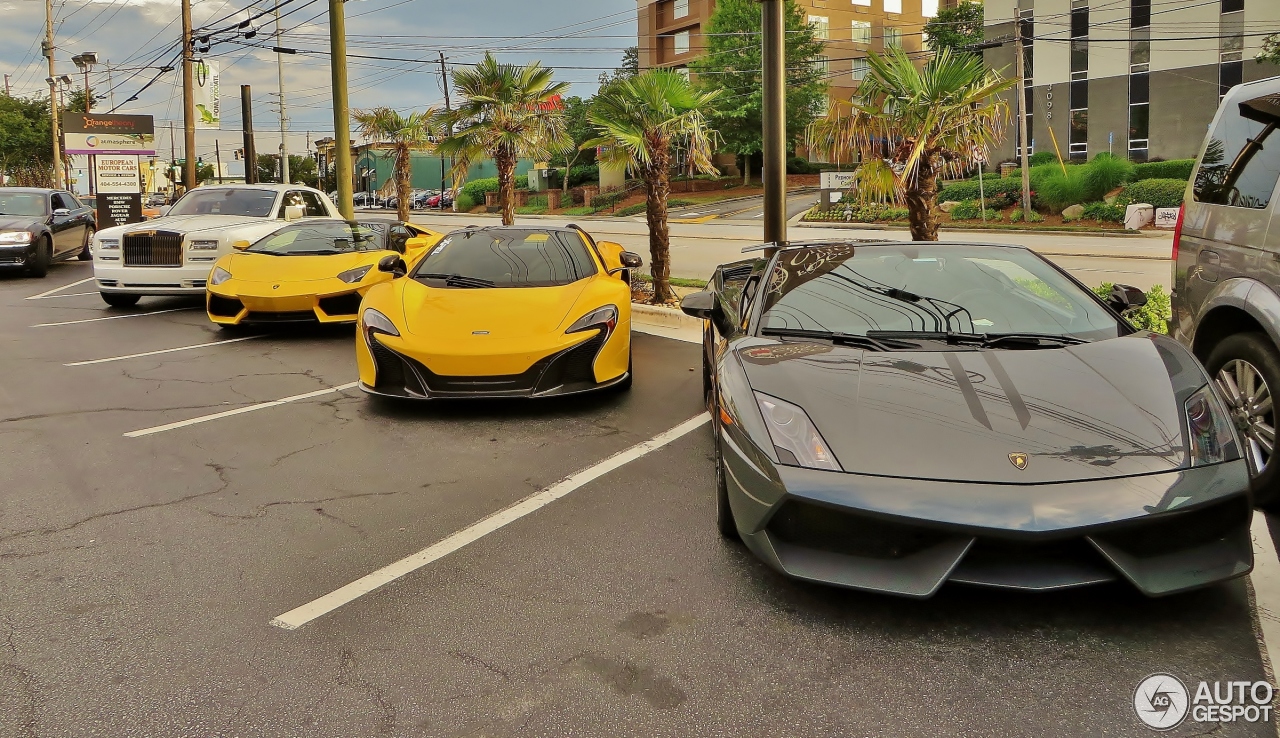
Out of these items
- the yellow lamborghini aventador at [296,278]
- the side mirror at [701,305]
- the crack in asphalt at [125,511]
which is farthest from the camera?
the yellow lamborghini aventador at [296,278]

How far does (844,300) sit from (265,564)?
9.26 feet

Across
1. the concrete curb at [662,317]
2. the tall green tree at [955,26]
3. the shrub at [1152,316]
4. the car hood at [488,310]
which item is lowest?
the concrete curb at [662,317]

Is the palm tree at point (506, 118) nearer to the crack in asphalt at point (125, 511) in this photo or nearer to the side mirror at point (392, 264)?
the side mirror at point (392, 264)

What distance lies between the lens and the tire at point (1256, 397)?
167 inches

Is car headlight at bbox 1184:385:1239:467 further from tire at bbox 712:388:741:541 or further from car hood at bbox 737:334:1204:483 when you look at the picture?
tire at bbox 712:388:741:541

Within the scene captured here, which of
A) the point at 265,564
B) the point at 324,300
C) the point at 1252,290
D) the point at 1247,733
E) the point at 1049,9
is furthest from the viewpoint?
the point at 1049,9

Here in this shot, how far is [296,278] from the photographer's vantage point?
33.1 ft

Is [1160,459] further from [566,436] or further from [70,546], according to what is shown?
[70,546]

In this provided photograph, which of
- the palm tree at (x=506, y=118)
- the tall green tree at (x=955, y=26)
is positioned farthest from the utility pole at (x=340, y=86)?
the tall green tree at (x=955, y=26)

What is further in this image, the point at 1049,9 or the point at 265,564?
the point at 1049,9

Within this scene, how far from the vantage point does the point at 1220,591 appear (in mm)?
3463

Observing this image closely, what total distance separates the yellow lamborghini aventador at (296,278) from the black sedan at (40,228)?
8.24 m

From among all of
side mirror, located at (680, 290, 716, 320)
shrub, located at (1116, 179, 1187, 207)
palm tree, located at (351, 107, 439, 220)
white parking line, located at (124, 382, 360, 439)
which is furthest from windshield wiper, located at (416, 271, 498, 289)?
shrub, located at (1116, 179, 1187, 207)

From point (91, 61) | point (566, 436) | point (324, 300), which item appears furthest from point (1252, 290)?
point (91, 61)
